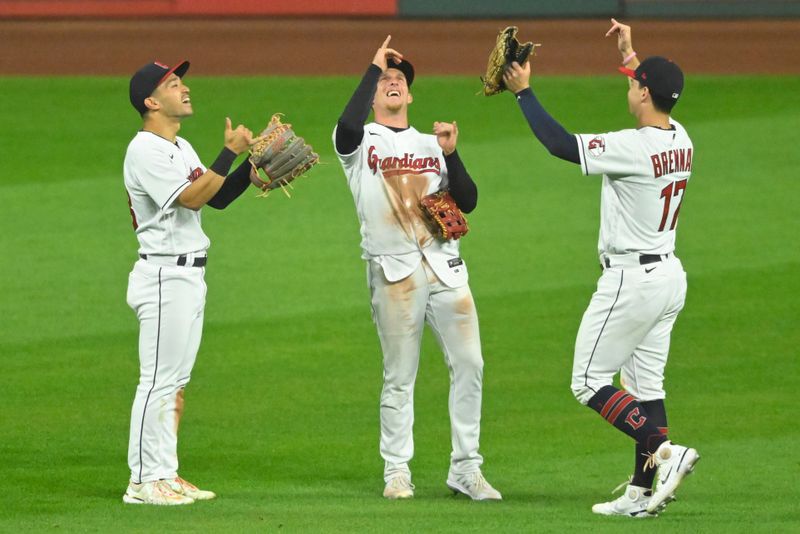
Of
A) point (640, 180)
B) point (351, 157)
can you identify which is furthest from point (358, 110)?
point (640, 180)

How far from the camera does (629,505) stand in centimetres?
635

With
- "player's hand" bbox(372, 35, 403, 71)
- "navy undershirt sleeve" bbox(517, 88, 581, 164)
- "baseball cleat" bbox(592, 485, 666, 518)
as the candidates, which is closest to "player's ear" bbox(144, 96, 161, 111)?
"player's hand" bbox(372, 35, 403, 71)

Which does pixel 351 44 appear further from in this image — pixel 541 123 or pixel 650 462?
pixel 650 462

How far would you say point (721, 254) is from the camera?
528 inches

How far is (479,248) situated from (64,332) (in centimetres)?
421

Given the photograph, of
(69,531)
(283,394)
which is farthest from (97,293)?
(69,531)

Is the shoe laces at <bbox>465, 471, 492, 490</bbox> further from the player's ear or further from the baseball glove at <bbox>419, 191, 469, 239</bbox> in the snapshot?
the player's ear

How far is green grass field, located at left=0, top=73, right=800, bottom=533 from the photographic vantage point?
6.78 meters

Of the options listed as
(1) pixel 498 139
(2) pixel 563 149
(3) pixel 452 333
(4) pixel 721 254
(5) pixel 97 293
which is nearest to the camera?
(2) pixel 563 149

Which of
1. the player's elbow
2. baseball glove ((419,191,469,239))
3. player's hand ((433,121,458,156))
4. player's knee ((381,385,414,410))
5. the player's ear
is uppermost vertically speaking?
the player's ear

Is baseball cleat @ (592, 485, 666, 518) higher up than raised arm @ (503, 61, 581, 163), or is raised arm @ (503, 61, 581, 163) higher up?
raised arm @ (503, 61, 581, 163)

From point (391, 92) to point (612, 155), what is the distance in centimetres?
119

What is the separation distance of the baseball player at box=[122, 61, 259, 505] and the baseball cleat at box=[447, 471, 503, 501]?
1156 millimetres

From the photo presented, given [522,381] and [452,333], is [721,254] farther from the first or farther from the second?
[452,333]
